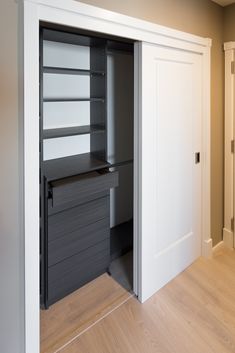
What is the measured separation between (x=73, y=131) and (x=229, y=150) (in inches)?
62.1

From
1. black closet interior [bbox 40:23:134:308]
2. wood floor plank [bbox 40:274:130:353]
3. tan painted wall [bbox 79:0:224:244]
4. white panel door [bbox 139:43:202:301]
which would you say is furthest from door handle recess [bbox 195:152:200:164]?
wood floor plank [bbox 40:274:130:353]

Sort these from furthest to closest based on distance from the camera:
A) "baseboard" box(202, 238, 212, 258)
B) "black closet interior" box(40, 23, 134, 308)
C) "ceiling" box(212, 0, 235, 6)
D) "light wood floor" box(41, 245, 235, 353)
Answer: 1. "baseboard" box(202, 238, 212, 258)
2. "ceiling" box(212, 0, 235, 6)
3. "black closet interior" box(40, 23, 134, 308)
4. "light wood floor" box(41, 245, 235, 353)

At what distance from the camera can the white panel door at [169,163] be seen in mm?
2166

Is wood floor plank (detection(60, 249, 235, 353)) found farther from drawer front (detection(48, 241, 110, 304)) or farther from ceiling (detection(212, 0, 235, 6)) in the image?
ceiling (detection(212, 0, 235, 6))

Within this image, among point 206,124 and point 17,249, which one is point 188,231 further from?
point 17,249

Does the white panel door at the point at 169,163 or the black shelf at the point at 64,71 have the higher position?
the black shelf at the point at 64,71

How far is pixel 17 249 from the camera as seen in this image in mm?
1539

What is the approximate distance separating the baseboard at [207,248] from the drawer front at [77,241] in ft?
3.28

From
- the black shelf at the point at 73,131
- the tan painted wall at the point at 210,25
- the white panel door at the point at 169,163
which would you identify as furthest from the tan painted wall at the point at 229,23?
the black shelf at the point at 73,131

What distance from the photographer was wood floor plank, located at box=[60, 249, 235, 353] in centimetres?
186

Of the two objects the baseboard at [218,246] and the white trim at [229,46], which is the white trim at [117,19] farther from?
the baseboard at [218,246]

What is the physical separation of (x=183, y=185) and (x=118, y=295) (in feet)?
3.39

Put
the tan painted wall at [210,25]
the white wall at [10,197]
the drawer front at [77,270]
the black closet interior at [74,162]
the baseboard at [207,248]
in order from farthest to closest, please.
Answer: the baseboard at [207,248] → the drawer front at [77,270] → the black closet interior at [74,162] → the tan painted wall at [210,25] → the white wall at [10,197]

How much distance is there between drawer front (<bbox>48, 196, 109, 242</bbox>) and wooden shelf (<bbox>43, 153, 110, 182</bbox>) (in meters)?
0.29
